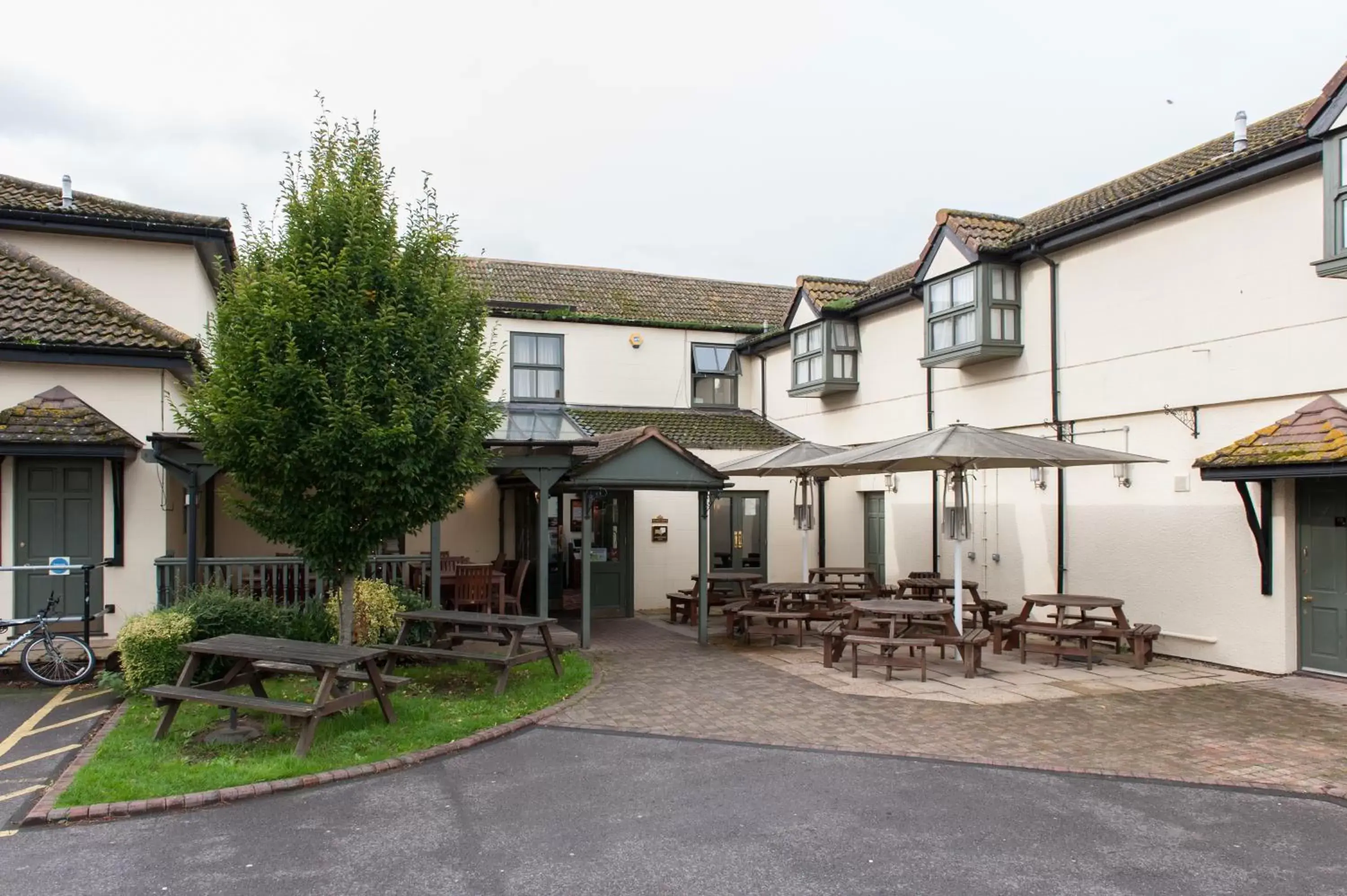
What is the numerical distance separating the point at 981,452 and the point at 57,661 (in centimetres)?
1047

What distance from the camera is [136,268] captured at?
13.6m

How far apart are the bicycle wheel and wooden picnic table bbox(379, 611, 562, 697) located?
328 cm

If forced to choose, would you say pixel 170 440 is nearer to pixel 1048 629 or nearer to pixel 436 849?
pixel 436 849

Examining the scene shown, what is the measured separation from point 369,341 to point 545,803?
13.5 ft

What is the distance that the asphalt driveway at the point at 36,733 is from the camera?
21.2 feet

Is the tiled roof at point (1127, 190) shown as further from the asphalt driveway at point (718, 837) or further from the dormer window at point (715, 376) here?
the asphalt driveway at point (718, 837)

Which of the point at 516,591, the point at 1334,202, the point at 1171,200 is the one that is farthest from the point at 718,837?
the point at 1171,200

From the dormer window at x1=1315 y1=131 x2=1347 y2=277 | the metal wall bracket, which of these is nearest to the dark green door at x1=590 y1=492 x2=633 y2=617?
the metal wall bracket

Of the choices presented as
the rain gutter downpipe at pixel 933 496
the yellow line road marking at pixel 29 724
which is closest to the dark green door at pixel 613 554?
the rain gutter downpipe at pixel 933 496

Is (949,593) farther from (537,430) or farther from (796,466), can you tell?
(537,430)

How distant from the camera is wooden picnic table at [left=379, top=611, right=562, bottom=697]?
925 cm

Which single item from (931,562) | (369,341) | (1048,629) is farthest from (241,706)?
(931,562)

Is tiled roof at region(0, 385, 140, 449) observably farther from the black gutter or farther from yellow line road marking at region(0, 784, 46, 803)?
the black gutter

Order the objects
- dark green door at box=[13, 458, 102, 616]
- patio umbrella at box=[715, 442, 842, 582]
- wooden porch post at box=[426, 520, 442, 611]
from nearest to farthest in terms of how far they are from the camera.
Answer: dark green door at box=[13, 458, 102, 616] < wooden porch post at box=[426, 520, 442, 611] < patio umbrella at box=[715, 442, 842, 582]
